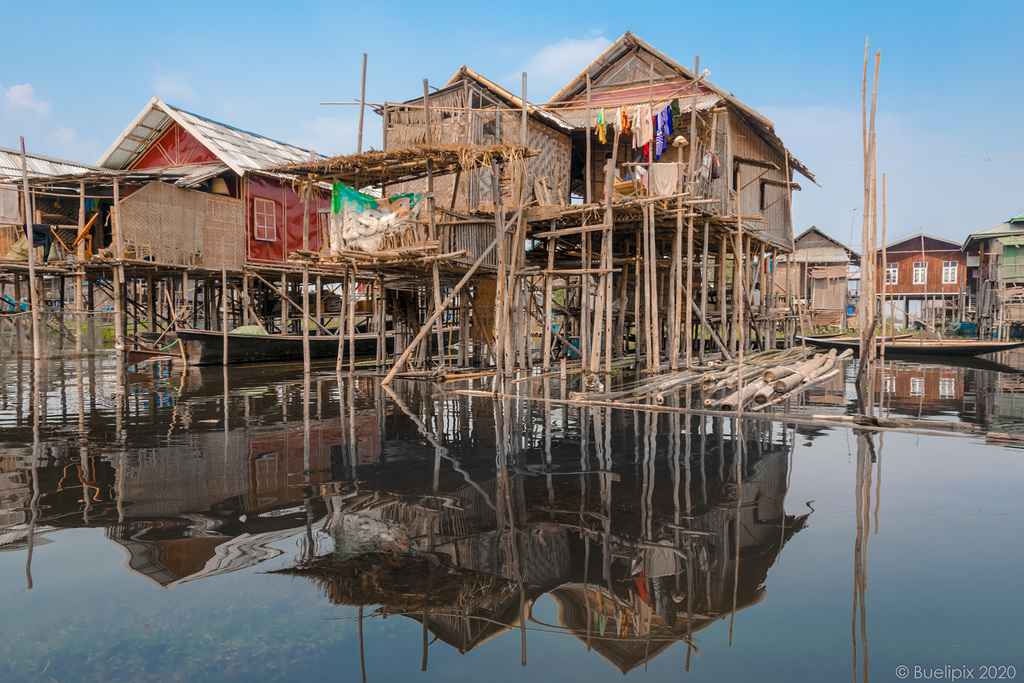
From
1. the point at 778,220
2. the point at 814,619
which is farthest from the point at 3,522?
the point at 778,220

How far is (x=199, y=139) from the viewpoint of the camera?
21.5 m

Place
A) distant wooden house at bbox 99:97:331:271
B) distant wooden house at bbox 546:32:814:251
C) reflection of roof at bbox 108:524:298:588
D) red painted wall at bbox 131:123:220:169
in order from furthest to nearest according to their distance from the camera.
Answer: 1. red painted wall at bbox 131:123:220:169
2. distant wooden house at bbox 99:97:331:271
3. distant wooden house at bbox 546:32:814:251
4. reflection of roof at bbox 108:524:298:588

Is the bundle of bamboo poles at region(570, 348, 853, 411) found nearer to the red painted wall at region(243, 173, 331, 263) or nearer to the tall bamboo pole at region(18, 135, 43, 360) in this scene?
the red painted wall at region(243, 173, 331, 263)

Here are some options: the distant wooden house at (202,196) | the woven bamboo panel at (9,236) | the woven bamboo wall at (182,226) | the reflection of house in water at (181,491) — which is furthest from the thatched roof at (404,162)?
the woven bamboo panel at (9,236)

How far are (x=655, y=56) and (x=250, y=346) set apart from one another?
1398 centimetres

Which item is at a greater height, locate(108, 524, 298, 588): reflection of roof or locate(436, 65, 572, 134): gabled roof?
locate(436, 65, 572, 134): gabled roof

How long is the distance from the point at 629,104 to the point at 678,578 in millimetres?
16477

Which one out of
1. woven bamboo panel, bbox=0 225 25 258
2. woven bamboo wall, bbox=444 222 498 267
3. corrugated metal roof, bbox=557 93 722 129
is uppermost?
corrugated metal roof, bbox=557 93 722 129

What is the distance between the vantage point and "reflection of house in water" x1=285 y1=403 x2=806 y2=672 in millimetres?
3416

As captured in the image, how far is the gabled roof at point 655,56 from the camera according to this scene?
1712 centimetres

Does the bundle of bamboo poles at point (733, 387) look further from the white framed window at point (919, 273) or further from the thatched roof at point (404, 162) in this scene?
the white framed window at point (919, 273)

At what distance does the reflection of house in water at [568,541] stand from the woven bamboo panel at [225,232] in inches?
659

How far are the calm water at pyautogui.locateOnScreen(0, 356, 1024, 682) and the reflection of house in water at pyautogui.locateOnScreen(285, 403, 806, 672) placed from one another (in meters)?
0.02

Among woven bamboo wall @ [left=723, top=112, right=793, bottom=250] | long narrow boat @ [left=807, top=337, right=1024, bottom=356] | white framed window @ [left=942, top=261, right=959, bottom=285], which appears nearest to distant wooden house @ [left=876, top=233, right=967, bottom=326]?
white framed window @ [left=942, top=261, right=959, bottom=285]
